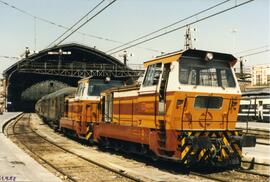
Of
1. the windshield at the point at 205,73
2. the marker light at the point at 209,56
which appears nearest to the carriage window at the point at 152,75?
the windshield at the point at 205,73

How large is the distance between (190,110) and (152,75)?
1736mm

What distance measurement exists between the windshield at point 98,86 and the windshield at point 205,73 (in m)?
7.66

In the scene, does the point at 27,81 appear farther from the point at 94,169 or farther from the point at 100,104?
the point at 94,169

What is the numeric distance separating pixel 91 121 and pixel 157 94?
24.1 feet

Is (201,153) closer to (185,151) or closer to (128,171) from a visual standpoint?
(185,151)

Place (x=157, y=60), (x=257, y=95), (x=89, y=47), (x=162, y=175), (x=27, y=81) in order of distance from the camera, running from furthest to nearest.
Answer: (x=27, y=81)
(x=89, y=47)
(x=257, y=95)
(x=157, y=60)
(x=162, y=175)

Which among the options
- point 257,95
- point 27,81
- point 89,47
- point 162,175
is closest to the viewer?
point 162,175

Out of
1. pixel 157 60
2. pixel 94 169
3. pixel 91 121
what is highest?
pixel 157 60

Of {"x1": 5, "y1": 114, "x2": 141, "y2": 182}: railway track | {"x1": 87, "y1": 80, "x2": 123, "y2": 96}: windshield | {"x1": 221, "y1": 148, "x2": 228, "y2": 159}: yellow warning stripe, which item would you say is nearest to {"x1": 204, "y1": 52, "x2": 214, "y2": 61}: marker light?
{"x1": 221, "y1": 148, "x2": 228, "y2": 159}: yellow warning stripe

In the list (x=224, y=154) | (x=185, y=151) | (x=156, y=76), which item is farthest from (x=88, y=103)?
(x=224, y=154)

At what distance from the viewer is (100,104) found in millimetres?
17047

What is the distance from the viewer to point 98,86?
1856 centimetres

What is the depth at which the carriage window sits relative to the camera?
11.5 m

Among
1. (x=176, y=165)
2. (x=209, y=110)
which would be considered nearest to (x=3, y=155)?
(x=176, y=165)
